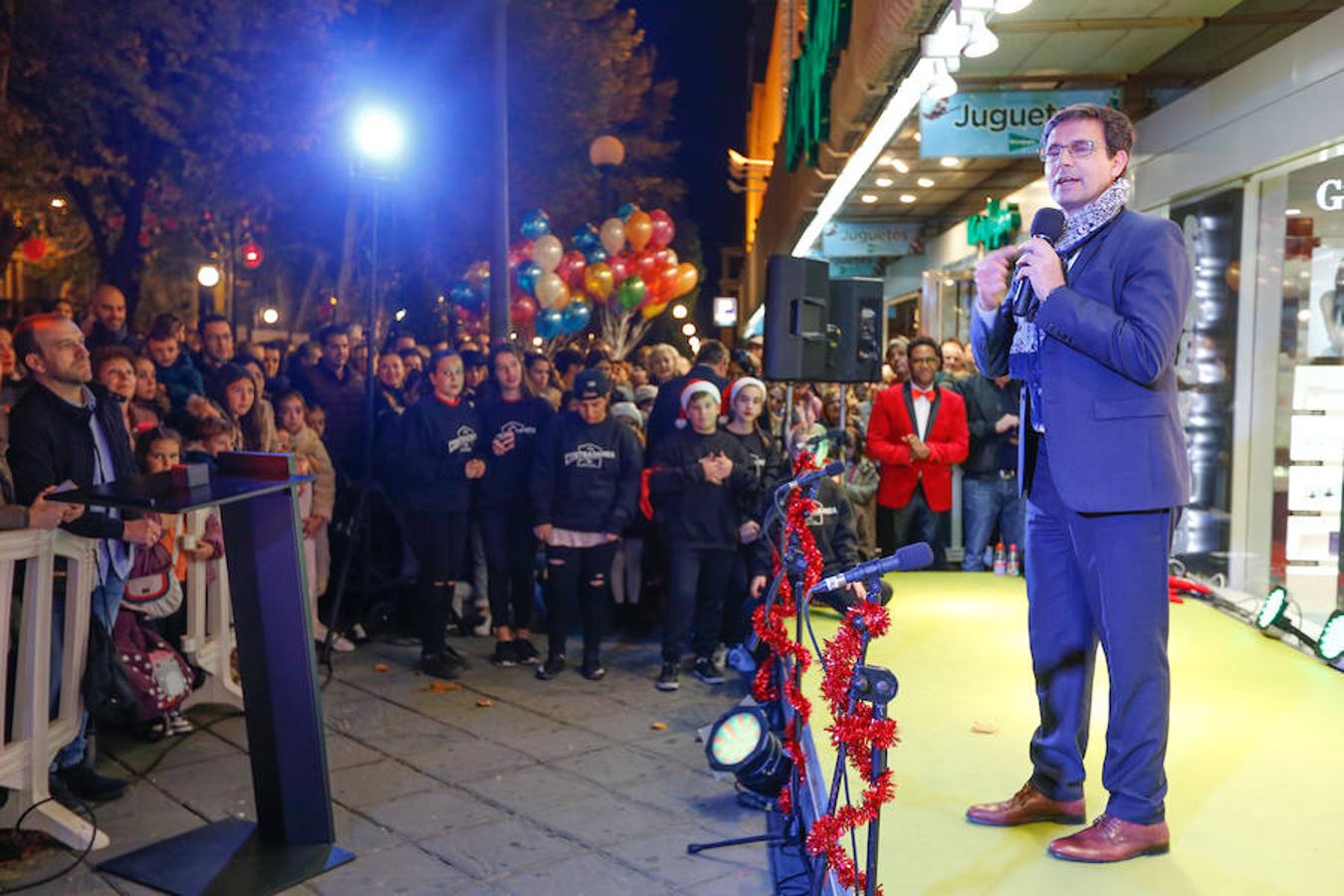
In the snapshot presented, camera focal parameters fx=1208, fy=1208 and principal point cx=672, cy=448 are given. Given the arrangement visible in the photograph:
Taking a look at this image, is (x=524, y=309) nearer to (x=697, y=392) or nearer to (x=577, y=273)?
(x=577, y=273)

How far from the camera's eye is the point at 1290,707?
5441 mm

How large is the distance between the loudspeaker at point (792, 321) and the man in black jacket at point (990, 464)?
241 cm

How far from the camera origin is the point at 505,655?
7520 mm

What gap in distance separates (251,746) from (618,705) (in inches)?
102

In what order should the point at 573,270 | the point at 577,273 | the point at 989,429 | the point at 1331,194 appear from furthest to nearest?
the point at 577,273 → the point at 573,270 → the point at 989,429 → the point at 1331,194

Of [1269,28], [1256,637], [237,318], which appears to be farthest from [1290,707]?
[237,318]

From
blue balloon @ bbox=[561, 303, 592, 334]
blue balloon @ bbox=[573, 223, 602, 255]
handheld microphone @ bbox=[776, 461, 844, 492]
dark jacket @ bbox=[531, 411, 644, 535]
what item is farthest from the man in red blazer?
blue balloon @ bbox=[573, 223, 602, 255]

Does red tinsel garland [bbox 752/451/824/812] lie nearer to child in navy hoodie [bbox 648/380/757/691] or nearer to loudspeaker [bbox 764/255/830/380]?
loudspeaker [bbox 764/255/830/380]

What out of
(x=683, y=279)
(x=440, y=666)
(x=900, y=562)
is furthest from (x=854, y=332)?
(x=683, y=279)

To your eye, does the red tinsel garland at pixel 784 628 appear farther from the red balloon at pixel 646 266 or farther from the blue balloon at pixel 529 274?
the red balloon at pixel 646 266

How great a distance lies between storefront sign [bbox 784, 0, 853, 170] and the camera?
895 cm

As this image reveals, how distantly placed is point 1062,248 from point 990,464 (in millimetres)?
5439

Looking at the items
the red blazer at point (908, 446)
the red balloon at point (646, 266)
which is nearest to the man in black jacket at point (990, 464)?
the red blazer at point (908, 446)

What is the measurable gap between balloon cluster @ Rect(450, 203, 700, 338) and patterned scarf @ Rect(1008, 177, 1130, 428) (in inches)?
694
